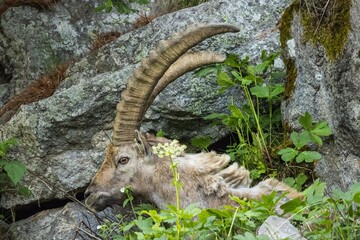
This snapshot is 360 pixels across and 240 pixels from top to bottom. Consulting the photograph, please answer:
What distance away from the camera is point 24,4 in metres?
13.4

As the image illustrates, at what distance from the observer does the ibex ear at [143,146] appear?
8.84m

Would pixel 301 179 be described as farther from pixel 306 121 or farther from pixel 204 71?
pixel 204 71

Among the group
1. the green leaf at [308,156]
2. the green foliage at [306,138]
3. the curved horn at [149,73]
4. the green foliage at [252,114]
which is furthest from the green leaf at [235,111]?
the curved horn at [149,73]

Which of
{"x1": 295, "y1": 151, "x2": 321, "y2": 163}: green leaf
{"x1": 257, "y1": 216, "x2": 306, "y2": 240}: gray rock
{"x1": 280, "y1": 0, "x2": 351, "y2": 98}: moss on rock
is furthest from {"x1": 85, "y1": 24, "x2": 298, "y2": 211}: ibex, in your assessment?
{"x1": 257, "y1": 216, "x2": 306, "y2": 240}: gray rock

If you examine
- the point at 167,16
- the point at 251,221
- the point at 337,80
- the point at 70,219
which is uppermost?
the point at 167,16

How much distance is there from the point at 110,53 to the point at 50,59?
1445 mm

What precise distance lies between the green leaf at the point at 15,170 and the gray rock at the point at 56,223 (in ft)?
2.88

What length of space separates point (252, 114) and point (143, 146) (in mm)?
2022

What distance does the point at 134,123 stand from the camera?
8.92 metres

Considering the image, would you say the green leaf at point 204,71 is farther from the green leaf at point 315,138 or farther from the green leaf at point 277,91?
the green leaf at point 315,138

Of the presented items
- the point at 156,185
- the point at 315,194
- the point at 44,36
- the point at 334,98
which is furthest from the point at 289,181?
the point at 44,36

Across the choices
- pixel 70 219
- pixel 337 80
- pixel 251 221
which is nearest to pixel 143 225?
pixel 251 221

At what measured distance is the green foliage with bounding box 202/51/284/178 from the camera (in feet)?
32.9

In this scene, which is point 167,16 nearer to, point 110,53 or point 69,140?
point 110,53
